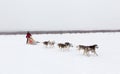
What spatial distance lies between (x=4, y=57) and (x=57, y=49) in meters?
2.27

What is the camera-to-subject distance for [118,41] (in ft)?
45.6

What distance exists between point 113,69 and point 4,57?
147 inches

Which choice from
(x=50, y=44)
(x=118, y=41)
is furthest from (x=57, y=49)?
(x=118, y=41)

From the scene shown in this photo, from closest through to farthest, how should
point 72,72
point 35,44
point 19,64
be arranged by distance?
point 72,72 → point 19,64 → point 35,44

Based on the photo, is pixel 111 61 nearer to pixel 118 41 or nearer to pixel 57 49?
pixel 57 49

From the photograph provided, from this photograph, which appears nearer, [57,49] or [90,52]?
[90,52]

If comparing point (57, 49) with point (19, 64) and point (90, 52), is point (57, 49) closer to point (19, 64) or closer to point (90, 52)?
point (90, 52)

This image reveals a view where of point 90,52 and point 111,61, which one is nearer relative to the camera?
point 111,61

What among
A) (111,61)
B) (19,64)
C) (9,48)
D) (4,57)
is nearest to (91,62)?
(111,61)

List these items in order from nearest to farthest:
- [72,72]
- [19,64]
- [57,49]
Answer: [72,72] < [19,64] < [57,49]

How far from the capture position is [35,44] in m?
13.5

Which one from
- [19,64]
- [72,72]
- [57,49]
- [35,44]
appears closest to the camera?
[72,72]

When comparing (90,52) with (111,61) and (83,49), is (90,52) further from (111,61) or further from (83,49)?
(111,61)

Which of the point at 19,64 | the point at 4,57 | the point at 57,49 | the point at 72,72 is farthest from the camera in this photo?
the point at 57,49
